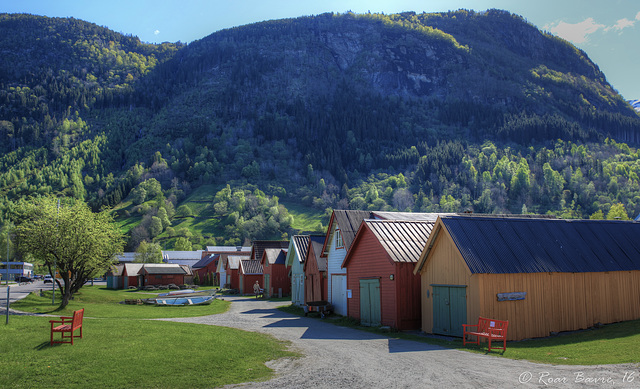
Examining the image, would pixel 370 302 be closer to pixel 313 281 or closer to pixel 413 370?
pixel 313 281

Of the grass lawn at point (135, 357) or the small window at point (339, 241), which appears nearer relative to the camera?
the grass lawn at point (135, 357)

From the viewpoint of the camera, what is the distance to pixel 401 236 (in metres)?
27.1

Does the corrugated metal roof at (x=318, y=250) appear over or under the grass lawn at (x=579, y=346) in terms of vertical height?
over

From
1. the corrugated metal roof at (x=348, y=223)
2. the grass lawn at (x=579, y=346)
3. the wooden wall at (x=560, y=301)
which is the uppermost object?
the corrugated metal roof at (x=348, y=223)

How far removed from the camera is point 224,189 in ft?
634

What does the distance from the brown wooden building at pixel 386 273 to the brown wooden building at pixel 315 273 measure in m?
→ 6.45

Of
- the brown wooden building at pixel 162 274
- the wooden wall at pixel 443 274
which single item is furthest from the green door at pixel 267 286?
the brown wooden building at pixel 162 274

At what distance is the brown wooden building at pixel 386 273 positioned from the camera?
80.9 feet

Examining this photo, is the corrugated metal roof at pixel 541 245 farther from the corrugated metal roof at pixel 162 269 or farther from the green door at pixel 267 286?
the corrugated metal roof at pixel 162 269

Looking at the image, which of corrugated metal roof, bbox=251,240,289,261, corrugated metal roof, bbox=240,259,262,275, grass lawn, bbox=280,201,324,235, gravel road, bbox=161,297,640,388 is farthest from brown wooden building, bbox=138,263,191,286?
grass lawn, bbox=280,201,324,235

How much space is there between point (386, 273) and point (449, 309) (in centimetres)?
504

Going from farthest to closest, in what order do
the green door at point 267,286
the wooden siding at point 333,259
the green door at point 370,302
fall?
the green door at point 267,286 → the wooden siding at point 333,259 → the green door at point 370,302

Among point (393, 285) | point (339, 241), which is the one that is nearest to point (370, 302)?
point (393, 285)

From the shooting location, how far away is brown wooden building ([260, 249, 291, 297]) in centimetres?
5116
